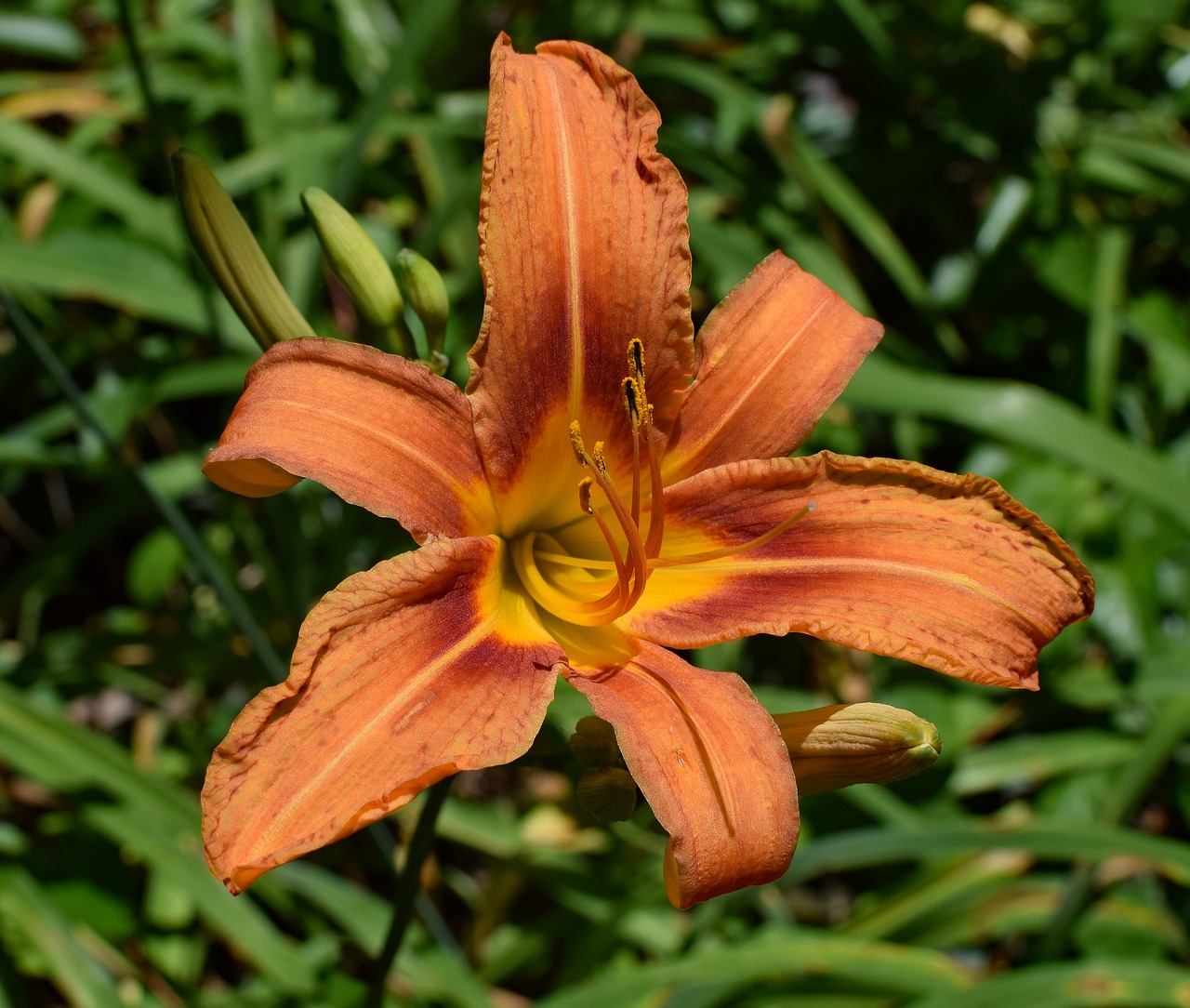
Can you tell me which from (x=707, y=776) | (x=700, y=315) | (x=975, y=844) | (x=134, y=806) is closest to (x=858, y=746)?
(x=707, y=776)

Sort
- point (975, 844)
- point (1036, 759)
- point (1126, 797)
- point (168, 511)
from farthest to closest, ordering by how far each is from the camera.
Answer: point (1036, 759), point (1126, 797), point (975, 844), point (168, 511)

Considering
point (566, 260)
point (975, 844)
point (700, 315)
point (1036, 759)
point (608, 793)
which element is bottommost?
point (1036, 759)

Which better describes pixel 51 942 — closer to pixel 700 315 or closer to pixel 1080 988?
pixel 1080 988

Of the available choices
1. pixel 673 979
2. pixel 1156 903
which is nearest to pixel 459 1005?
pixel 673 979

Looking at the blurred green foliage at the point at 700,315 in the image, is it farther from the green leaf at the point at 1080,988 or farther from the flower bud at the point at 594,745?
the flower bud at the point at 594,745

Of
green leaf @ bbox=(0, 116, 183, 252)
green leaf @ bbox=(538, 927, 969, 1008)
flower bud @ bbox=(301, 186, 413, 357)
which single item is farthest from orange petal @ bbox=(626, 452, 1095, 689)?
green leaf @ bbox=(0, 116, 183, 252)

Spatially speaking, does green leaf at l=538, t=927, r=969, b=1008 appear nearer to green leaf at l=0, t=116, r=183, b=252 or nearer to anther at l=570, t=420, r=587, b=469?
anther at l=570, t=420, r=587, b=469

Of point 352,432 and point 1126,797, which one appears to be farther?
point 1126,797
